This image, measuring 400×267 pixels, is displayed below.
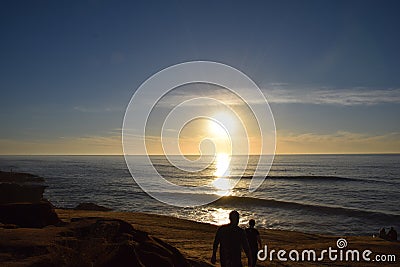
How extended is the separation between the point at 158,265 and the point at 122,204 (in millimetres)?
31268

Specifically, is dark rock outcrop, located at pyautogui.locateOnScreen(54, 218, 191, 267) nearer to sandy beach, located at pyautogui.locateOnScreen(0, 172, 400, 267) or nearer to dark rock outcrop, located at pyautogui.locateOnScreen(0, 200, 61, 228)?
sandy beach, located at pyautogui.locateOnScreen(0, 172, 400, 267)

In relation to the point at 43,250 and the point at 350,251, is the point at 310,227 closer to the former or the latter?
the point at 350,251

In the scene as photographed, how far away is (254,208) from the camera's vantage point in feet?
115

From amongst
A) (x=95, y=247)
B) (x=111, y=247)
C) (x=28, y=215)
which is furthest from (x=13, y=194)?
(x=95, y=247)

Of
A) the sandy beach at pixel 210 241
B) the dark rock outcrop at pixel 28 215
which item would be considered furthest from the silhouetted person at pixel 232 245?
the dark rock outcrop at pixel 28 215

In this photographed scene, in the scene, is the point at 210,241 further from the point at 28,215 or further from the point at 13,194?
the point at 13,194

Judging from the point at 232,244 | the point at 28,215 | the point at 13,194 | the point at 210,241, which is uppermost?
the point at 232,244

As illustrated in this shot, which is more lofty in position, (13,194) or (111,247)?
(111,247)

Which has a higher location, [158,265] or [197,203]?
[158,265]

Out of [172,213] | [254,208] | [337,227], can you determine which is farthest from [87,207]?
[337,227]

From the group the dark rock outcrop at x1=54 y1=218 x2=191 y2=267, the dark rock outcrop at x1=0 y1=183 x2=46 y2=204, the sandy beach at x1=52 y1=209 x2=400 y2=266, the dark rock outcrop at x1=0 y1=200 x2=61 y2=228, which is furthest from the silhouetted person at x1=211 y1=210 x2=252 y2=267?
the dark rock outcrop at x1=0 y1=183 x2=46 y2=204

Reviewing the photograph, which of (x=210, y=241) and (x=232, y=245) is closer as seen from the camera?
(x=232, y=245)

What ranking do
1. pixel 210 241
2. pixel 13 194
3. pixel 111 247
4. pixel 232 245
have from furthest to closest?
pixel 13 194
pixel 210 241
pixel 232 245
pixel 111 247

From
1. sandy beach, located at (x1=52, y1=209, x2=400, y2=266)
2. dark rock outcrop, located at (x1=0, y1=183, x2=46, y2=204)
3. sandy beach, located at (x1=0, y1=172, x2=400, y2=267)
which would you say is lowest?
sandy beach, located at (x1=52, y1=209, x2=400, y2=266)
